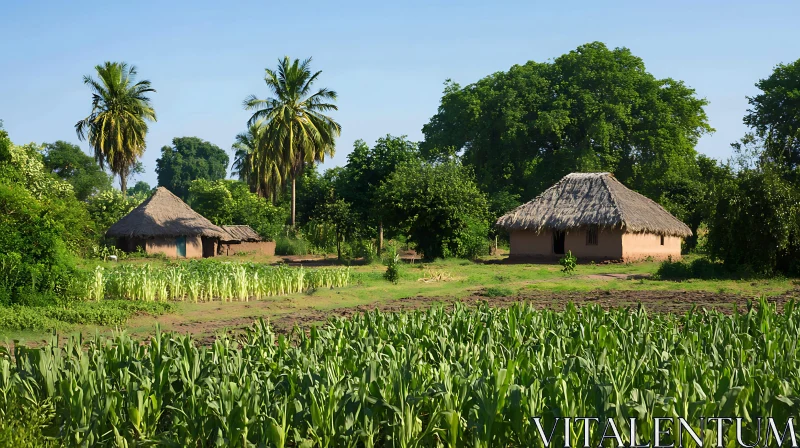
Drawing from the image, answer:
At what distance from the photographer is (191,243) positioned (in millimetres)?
38000

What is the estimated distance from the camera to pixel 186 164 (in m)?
80.5

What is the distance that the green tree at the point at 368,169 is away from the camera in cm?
3666

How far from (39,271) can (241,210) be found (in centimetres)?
3263

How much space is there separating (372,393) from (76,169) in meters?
54.6

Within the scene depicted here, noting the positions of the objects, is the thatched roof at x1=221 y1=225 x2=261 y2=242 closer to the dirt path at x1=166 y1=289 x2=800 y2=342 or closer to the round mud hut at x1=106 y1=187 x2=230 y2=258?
the round mud hut at x1=106 y1=187 x2=230 y2=258

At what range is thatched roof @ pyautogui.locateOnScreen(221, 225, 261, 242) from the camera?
40.6 m

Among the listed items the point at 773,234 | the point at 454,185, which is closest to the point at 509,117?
the point at 454,185

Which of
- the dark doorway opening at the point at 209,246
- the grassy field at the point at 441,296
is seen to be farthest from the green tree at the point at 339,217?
the grassy field at the point at 441,296

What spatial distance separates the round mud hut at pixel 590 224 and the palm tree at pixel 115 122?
62.5 feet

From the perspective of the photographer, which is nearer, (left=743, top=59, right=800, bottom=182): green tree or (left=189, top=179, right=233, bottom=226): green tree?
(left=743, top=59, right=800, bottom=182): green tree

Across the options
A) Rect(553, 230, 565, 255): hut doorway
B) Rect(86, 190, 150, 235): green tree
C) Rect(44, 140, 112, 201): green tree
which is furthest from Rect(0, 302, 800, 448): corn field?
Rect(44, 140, 112, 201): green tree

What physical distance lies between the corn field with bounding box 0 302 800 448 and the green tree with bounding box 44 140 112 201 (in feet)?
165

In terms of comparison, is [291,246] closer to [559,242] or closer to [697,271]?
[559,242]

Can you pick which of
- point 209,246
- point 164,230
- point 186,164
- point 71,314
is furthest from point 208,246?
point 186,164
